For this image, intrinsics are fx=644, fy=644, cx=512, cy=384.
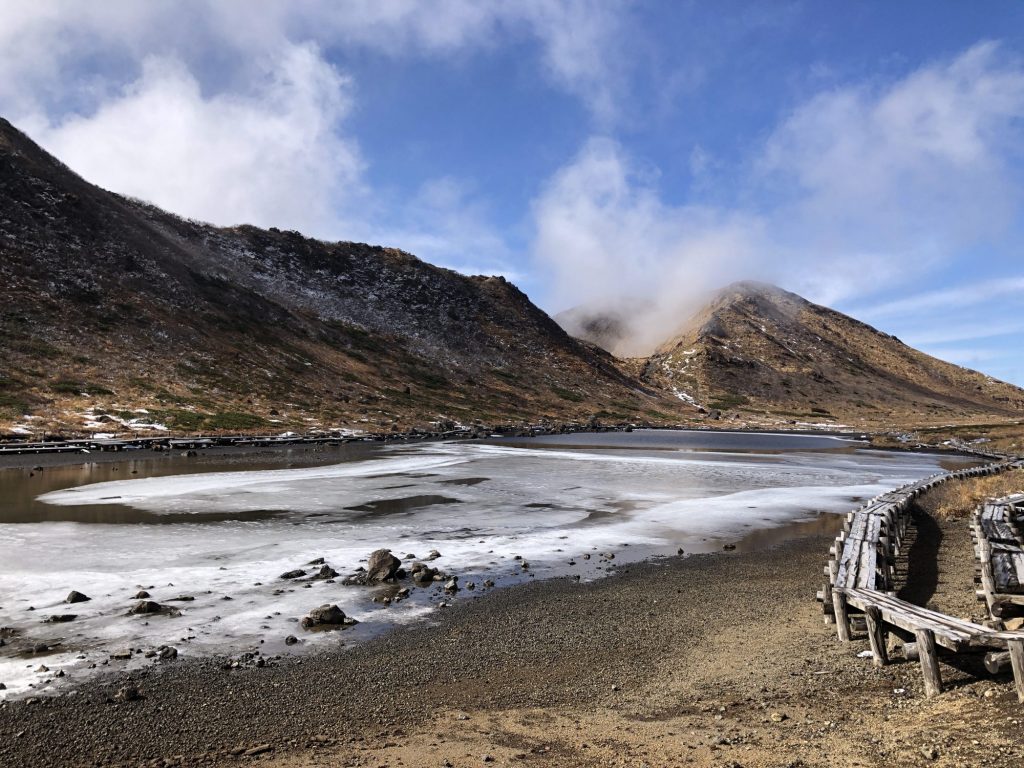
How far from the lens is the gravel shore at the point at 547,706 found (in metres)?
7.59

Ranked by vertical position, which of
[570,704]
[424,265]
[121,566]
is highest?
[424,265]

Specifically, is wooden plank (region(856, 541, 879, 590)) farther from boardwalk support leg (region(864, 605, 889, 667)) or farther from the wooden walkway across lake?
boardwalk support leg (region(864, 605, 889, 667))

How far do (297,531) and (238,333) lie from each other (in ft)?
281

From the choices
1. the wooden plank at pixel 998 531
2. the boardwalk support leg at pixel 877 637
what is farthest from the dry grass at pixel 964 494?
the boardwalk support leg at pixel 877 637

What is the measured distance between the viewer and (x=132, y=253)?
101 m

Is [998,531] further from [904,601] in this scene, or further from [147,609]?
[147,609]

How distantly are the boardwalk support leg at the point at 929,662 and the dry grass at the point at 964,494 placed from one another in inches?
829

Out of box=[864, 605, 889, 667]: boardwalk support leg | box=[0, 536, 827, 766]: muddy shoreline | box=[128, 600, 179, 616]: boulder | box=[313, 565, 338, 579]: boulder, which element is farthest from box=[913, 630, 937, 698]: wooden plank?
box=[128, 600, 179, 616]: boulder

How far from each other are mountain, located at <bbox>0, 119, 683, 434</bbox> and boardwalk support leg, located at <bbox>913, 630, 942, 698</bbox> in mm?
56258

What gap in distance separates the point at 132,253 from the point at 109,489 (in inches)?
3389

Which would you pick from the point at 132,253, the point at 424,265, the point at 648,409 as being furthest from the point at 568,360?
the point at 132,253

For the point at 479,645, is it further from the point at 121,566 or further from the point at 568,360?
the point at 568,360

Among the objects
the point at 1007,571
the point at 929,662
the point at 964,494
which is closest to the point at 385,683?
the point at 929,662

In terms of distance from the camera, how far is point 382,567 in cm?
1592
